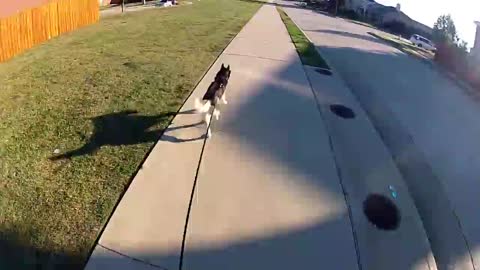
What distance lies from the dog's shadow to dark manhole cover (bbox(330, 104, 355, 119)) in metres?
3.34

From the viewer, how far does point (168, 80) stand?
11883 mm

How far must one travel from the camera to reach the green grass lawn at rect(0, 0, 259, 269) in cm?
593

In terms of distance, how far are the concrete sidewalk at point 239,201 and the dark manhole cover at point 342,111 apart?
66cm

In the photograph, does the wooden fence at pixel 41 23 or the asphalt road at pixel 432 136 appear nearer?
the asphalt road at pixel 432 136

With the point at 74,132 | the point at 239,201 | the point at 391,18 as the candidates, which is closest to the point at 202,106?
the point at 74,132

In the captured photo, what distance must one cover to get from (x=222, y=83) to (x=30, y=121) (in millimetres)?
3513

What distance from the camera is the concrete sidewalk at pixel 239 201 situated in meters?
5.91

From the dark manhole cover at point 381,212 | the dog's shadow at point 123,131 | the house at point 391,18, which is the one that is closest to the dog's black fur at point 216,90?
the dog's shadow at point 123,131

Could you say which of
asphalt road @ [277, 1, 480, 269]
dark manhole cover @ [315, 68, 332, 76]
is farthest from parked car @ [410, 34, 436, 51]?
dark manhole cover @ [315, 68, 332, 76]

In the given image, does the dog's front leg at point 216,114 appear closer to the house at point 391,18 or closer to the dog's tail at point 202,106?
the dog's tail at point 202,106

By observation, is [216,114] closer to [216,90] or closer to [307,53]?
[216,90]

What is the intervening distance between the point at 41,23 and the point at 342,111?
459 inches

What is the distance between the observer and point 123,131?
8648 mm

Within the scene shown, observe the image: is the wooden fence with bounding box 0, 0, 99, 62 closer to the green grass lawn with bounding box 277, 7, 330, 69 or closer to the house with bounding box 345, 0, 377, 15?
the green grass lawn with bounding box 277, 7, 330, 69
